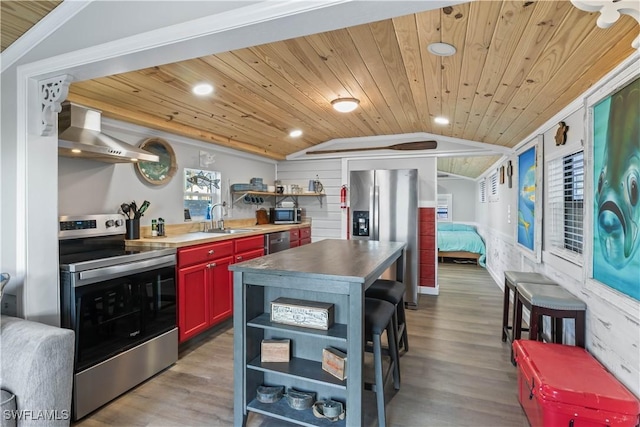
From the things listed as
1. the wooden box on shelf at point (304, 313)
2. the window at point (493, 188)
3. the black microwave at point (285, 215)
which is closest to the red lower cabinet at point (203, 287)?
the wooden box on shelf at point (304, 313)

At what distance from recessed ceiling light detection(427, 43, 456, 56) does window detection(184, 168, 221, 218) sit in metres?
2.98

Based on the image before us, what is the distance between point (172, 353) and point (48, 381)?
1.21 m

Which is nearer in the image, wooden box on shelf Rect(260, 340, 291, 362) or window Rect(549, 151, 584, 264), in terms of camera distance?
→ wooden box on shelf Rect(260, 340, 291, 362)

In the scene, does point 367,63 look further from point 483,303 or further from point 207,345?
point 483,303

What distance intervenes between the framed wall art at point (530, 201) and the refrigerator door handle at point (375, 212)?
66.1 inches

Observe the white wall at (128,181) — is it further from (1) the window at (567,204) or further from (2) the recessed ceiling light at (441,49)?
(1) the window at (567,204)

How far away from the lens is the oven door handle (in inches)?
80.3

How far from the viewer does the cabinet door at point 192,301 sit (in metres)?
2.80

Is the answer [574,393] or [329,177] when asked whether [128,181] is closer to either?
[329,177]

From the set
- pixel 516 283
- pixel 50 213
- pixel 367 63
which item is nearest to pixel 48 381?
pixel 50 213

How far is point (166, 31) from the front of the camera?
4.52ft

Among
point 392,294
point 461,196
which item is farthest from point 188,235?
point 461,196

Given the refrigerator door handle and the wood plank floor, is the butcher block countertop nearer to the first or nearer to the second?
the wood plank floor

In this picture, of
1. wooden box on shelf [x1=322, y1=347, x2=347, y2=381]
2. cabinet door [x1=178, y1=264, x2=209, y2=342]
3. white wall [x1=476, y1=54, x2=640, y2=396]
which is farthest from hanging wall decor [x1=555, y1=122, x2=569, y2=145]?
cabinet door [x1=178, y1=264, x2=209, y2=342]
